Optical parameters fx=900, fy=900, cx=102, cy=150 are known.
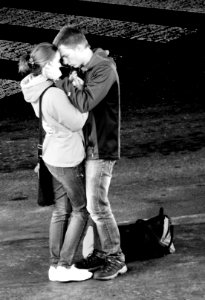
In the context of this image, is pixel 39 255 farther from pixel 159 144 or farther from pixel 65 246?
pixel 159 144

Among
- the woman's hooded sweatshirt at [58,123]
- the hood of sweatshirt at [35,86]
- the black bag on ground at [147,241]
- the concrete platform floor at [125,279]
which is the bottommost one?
the concrete platform floor at [125,279]

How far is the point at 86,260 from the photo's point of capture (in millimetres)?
5723

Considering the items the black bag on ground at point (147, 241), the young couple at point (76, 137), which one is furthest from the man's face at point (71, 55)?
the black bag on ground at point (147, 241)

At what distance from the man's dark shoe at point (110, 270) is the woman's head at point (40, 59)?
1.25 meters

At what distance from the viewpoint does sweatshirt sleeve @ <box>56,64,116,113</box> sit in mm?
5195

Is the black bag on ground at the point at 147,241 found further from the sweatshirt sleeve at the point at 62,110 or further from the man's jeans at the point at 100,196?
the sweatshirt sleeve at the point at 62,110

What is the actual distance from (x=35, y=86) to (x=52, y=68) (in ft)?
0.48

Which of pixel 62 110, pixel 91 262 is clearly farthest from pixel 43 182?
pixel 91 262

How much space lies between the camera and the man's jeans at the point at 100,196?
17.6 ft

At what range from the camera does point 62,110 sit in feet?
17.1

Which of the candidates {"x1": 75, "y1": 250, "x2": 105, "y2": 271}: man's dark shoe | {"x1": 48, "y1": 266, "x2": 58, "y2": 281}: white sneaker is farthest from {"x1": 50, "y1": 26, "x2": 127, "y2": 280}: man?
{"x1": 48, "y1": 266, "x2": 58, "y2": 281}: white sneaker

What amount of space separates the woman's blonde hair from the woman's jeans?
1.96 ft

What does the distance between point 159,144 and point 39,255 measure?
2.90 metres

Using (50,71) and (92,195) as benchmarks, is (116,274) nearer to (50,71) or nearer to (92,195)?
(92,195)
